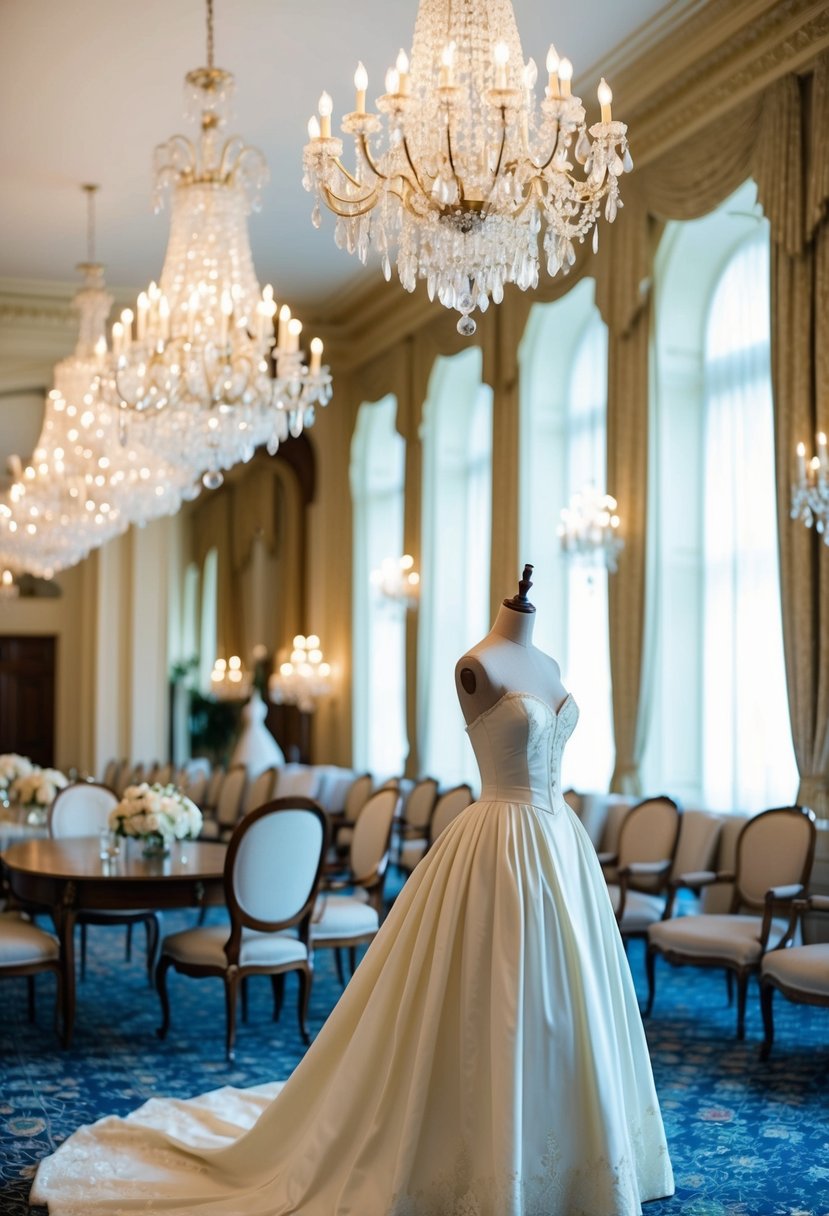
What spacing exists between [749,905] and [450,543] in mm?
6626

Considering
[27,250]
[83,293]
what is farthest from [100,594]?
[83,293]

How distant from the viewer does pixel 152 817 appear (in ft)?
20.5

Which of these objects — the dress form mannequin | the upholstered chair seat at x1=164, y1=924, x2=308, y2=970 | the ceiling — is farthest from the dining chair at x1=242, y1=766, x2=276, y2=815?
the dress form mannequin

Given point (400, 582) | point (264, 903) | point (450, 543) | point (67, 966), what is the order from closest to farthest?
1. point (264, 903)
2. point (67, 966)
3. point (400, 582)
4. point (450, 543)

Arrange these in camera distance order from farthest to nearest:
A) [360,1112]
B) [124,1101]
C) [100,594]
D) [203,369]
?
1. [100,594]
2. [203,369]
3. [124,1101]
4. [360,1112]

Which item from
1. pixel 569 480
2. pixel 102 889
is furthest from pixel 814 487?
pixel 569 480

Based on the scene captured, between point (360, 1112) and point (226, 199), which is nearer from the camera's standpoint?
point (360, 1112)

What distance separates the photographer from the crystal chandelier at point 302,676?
44.4ft

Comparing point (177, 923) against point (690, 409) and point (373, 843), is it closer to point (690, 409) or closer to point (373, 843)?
point (373, 843)

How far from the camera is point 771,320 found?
7.39 m

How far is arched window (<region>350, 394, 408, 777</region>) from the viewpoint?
45.1 ft

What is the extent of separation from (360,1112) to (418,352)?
9.57 meters

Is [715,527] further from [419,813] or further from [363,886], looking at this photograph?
[363,886]

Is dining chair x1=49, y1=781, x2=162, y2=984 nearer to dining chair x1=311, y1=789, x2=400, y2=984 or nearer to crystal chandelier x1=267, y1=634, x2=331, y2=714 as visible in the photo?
dining chair x1=311, y1=789, x2=400, y2=984
